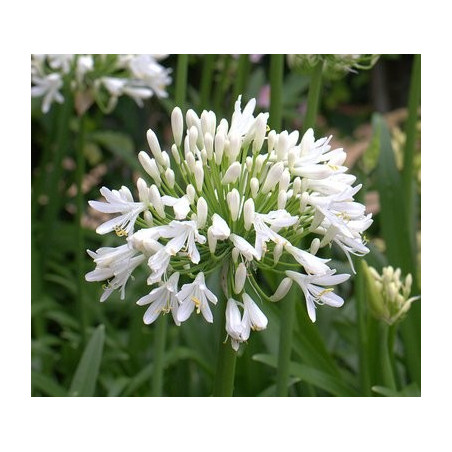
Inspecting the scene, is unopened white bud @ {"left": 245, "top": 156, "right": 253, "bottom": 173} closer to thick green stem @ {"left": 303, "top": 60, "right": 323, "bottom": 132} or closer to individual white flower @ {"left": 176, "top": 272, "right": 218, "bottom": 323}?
individual white flower @ {"left": 176, "top": 272, "right": 218, "bottom": 323}

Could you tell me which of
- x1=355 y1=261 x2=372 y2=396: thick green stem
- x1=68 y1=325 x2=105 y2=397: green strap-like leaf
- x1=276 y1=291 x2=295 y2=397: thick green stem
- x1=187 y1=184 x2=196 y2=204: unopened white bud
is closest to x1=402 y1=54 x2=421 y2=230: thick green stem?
x1=355 y1=261 x2=372 y2=396: thick green stem

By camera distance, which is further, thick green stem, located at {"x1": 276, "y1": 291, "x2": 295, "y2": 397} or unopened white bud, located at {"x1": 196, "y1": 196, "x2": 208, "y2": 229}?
thick green stem, located at {"x1": 276, "y1": 291, "x2": 295, "y2": 397}

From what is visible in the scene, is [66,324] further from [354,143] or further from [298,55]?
[354,143]

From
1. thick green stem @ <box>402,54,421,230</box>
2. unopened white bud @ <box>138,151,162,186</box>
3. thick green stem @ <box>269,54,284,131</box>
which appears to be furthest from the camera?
thick green stem @ <box>402,54,421,230</box>

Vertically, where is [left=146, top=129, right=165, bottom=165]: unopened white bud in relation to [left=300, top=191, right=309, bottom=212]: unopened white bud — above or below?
above

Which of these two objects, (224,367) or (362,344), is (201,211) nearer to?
(224,367)

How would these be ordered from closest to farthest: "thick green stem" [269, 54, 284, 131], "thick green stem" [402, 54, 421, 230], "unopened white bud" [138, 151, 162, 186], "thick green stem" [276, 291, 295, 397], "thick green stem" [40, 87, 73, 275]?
"unopened white bud" [138, 151, 162, 186] → "thick green stem" [276, 291, 295, 397] → "thick green stem" [269, 54, 284, 131] → "thick green stem" [402, 54, 421, 230] → "thick green stem" [40, 87, 73, 275]
